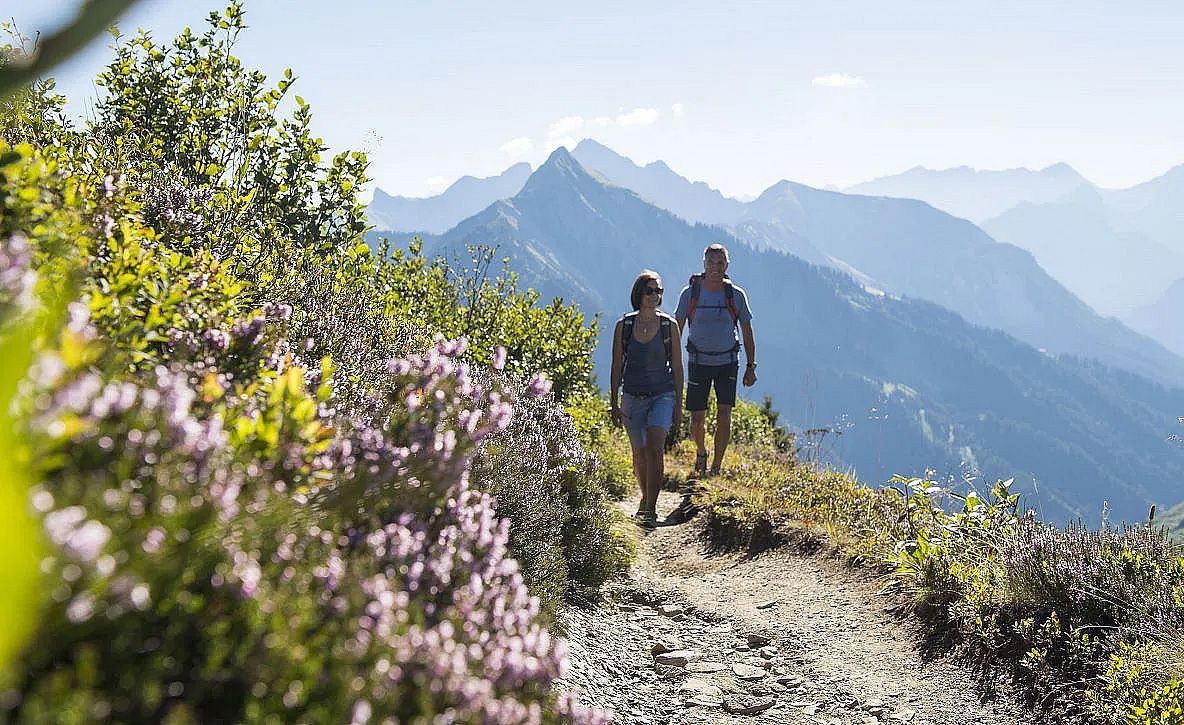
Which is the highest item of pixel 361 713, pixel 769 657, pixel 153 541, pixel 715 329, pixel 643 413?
pixel 715 329

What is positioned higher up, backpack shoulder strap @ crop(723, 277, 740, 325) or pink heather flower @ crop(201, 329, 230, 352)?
backpack shoulder strap @ crop(723, 277, 740, 325)

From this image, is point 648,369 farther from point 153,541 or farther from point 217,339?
point 153,541

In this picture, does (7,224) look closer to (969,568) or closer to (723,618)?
(723,618)

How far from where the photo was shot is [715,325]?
9578 mm

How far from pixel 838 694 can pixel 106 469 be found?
4.43m

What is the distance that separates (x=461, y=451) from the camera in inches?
118

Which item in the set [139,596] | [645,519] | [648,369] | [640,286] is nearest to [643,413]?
[648,369]

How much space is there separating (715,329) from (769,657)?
4716 millimetres

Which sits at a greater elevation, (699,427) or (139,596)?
(699,427)

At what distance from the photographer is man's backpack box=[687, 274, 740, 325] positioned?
31.1 feet

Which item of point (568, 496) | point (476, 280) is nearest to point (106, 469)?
point (568, 496)

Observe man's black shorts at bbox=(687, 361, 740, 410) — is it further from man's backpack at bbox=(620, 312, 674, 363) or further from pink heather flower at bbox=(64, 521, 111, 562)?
pink heather flower at bbox=(64, 521, 111, 562)

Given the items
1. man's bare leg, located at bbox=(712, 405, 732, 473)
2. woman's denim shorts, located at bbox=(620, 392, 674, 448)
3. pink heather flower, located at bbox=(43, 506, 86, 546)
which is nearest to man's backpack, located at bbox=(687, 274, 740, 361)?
man's bare leg, located at bbox=(712, 405, 732, 473)

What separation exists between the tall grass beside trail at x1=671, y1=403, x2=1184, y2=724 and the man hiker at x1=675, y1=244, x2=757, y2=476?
7.63 ft
